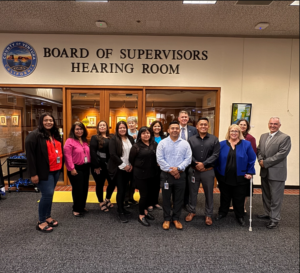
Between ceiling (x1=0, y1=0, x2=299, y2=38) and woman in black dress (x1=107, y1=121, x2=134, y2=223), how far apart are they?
2076 millimetres

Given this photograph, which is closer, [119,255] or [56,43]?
[119,255]

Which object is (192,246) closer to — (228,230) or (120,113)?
(228,230)

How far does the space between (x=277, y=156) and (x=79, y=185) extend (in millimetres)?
2892

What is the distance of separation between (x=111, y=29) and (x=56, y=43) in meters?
1.30

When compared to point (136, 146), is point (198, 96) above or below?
above

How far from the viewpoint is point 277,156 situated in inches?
101

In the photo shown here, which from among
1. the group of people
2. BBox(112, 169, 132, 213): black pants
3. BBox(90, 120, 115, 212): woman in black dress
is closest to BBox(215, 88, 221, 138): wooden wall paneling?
the group of people

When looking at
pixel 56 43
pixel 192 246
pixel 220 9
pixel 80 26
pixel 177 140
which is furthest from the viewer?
pixel 56 43

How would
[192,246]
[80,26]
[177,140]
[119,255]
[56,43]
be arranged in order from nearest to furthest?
[119,255] < [192,246] < [177,140] < [80,26] < [56,43]

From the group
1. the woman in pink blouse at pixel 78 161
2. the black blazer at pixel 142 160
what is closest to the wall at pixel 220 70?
the woman in pink blouse at pixel 78 161

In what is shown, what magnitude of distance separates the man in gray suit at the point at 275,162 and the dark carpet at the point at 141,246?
0.31 metres

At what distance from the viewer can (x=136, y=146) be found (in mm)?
2586

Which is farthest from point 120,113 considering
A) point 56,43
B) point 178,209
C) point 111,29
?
point 178,209

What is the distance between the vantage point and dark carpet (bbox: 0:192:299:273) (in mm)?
1902
